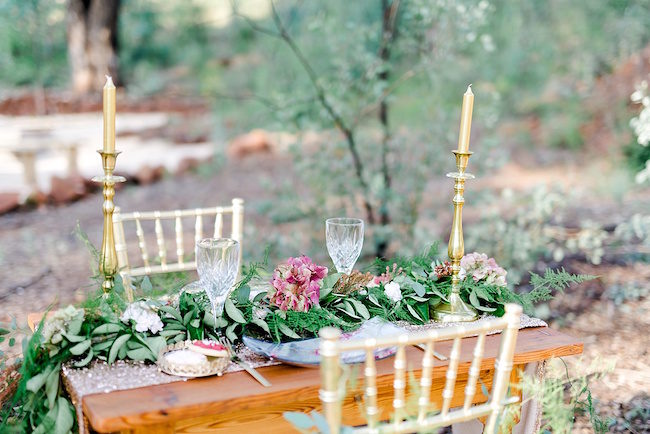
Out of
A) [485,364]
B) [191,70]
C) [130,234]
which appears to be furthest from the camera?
[191,70]

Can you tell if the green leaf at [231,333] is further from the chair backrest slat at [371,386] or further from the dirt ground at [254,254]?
the dirt ground at [254,254]

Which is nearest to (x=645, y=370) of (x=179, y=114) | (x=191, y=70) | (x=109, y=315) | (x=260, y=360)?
(x=260, y=360)

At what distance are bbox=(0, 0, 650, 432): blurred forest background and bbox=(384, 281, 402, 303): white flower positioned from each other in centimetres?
61

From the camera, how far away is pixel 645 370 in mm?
3152

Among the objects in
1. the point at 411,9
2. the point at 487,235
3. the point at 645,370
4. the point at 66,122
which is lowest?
the point at 645,370

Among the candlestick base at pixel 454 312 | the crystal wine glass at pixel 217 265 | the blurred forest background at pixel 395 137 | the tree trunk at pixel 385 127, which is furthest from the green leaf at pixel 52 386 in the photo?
the tree trunk at pixel 385 127

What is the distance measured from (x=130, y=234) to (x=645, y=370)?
3846 mm

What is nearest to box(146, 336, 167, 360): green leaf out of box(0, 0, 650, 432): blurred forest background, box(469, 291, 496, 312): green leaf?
box(469, 291, 496, 312): green leaf

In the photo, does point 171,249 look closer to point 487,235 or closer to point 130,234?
point 130,234

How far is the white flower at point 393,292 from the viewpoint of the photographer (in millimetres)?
1926

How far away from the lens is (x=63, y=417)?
4.97 feet

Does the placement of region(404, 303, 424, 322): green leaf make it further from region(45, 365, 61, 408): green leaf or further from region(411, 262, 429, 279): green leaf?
region(45, 365, 61, 408): green leaf

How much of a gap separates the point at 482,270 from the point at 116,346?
107 cm

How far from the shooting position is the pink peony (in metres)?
1.77
